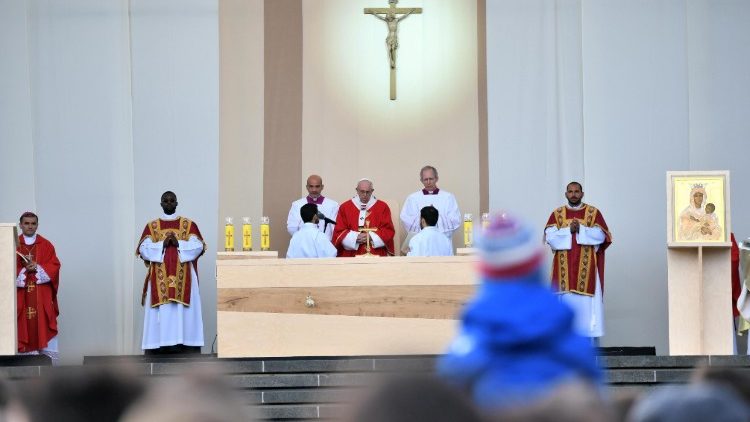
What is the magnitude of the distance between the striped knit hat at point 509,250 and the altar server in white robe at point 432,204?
10.2 m

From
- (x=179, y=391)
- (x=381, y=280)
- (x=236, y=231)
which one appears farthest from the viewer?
(x=236, y=231)

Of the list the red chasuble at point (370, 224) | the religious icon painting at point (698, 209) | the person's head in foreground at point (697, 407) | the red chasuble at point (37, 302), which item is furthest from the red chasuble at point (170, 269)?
the person's head in foreground at point (697, 407)

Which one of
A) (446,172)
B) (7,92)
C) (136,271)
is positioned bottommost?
(136,271)

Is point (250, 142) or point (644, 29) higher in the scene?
point (644, 29)

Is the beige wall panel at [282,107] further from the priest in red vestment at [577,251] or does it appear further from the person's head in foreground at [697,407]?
the person's head in foreground at [697,407]

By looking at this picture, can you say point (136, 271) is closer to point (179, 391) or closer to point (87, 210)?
point (87, 210)

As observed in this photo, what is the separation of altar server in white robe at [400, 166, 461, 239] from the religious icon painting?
327cm

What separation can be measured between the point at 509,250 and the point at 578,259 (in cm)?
977

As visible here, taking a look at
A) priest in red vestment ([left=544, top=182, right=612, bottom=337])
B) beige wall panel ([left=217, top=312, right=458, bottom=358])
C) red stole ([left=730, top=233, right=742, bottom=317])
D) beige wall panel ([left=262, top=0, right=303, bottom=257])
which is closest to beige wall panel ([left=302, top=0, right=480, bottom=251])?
beige wall panel ([left=262, top=0, right=303, bottom=257])

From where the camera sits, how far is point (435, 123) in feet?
49.2

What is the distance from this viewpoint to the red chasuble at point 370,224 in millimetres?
12781

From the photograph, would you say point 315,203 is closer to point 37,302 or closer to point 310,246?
point 310,246

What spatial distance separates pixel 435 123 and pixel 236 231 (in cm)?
239

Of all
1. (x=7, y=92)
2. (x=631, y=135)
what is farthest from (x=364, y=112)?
(x=7, y=92)
